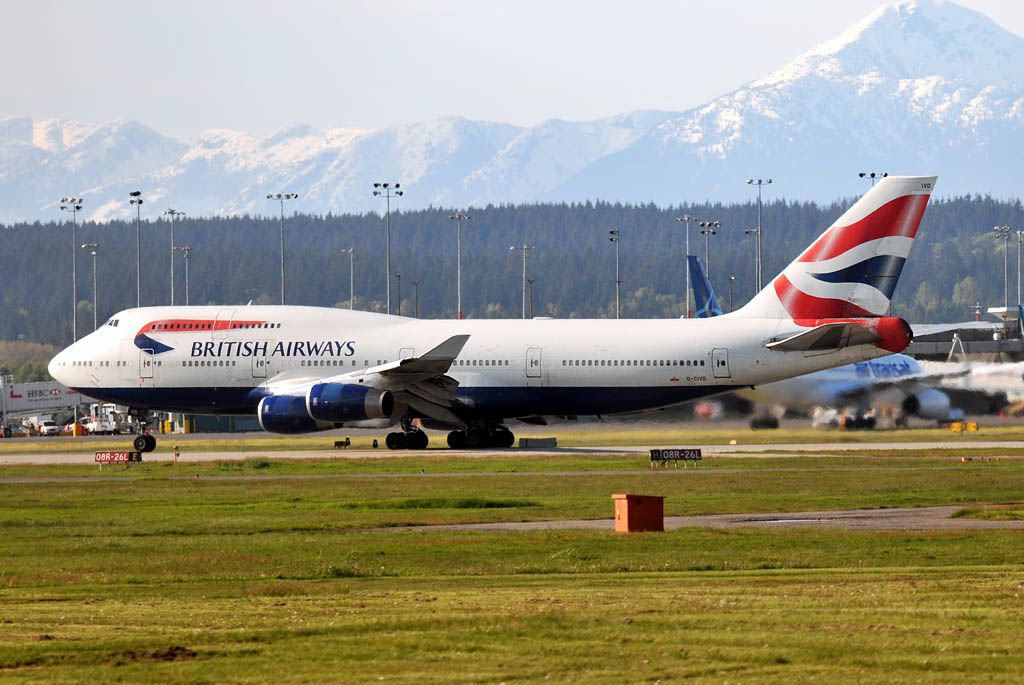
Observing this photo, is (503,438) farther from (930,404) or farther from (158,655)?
(158,655)

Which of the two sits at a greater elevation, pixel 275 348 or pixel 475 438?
pixel 275 348

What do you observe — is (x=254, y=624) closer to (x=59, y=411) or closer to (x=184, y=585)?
(x=184, y=585)

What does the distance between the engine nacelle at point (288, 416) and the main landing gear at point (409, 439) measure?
3.77m

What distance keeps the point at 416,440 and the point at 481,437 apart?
7.79 ft

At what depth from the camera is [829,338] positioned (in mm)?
56438

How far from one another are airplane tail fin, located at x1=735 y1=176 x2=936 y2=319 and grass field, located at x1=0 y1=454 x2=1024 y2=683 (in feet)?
43.9

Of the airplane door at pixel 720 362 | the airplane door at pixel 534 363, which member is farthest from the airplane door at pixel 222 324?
the airplane door at pixel 720 362

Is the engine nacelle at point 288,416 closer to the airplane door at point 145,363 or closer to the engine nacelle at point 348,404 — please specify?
the engine nacelle at point 348,404

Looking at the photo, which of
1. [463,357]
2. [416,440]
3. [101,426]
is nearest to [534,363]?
[463,357]

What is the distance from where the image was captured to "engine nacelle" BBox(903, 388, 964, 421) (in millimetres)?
63500

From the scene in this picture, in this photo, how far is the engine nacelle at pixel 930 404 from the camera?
63.5m

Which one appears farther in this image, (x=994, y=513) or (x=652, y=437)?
(x=652, y=437)

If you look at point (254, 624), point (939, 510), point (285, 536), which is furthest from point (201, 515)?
point (254, 624)

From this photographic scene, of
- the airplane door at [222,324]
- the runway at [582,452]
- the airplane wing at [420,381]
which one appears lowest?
the runway at [582,452]
